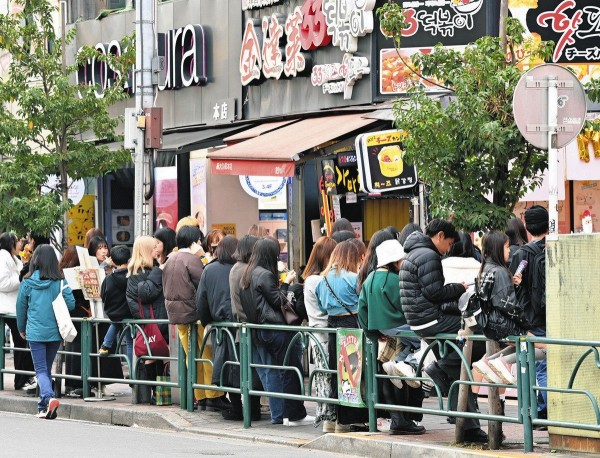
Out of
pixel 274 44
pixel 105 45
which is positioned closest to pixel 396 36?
pixel 274 44

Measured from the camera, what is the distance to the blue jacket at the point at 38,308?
51.3 ft

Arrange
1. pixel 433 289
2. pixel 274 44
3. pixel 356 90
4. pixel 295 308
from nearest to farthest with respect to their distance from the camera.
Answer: pixel 433 289 < pixel 295 308 < pixel 356 90 < pixel 274 44

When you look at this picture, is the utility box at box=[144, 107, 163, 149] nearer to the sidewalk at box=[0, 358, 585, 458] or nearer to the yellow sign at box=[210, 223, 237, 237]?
the sidewalk at box=[0, 358, 585, 458]

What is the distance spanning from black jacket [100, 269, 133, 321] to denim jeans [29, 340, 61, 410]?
0.65 m

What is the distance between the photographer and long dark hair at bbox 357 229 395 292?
1281 centimetres

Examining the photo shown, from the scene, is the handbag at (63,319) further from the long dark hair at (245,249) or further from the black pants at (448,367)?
the black pants at (448,367)

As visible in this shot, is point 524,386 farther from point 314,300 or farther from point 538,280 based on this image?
point 314,300

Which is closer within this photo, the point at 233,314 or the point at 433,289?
the point at 433,289

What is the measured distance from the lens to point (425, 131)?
44.8ft

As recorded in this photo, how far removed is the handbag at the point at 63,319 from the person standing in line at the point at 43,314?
0.06 m

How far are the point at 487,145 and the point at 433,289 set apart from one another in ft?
6.30

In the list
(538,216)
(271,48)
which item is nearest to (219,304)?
(538,216)

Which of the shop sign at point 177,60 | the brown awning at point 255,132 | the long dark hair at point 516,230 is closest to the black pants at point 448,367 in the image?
the long dark hair at point 516,230

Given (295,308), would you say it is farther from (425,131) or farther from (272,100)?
(272,100)
